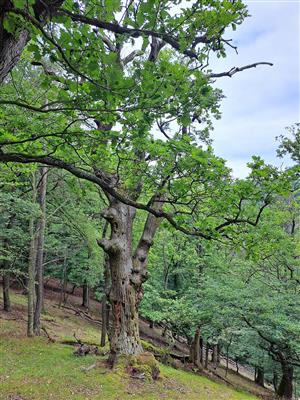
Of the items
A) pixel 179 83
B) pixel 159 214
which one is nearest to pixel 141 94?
pixel 179 83

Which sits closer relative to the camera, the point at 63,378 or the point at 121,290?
the point at 63,378

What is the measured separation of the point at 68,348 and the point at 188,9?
10.3 metres

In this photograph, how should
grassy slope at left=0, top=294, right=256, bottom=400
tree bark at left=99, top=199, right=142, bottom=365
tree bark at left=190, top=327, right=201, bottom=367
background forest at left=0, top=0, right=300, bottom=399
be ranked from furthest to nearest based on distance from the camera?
1. tree bark at left=190, top=327, right=201, bottom=367
2. tree bark at left=99, top=199, right=142, bottom=365
3. grassy slope at left=0, top=294, right=256, bottom=400
4. background forest at left=0, top=0, right=300, bottom=399

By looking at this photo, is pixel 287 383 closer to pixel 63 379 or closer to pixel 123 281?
pixel 123 281

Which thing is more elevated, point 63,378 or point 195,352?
point 63,378

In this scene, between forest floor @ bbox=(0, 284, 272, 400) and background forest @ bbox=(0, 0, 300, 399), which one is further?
forest floor @ bbox=(0, 284, 272, 400)

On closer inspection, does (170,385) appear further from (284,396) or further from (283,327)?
(284,396)

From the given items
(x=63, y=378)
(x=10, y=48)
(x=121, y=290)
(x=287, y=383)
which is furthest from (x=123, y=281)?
(x=287, y=383)

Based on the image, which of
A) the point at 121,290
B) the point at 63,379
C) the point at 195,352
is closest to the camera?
the point at 63,379

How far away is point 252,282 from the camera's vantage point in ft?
45.1

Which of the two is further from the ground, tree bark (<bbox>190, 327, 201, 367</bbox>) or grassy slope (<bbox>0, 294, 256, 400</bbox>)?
grassy slope (<bbox>0, 294, 256, 400</bbox>)

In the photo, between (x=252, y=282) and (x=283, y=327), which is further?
(x=252, y=282)

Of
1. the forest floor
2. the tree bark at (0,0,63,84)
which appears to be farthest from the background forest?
the forest floor

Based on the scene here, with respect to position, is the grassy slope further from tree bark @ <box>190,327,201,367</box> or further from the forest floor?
tree bark @ <box>190,327,201,367</box>
